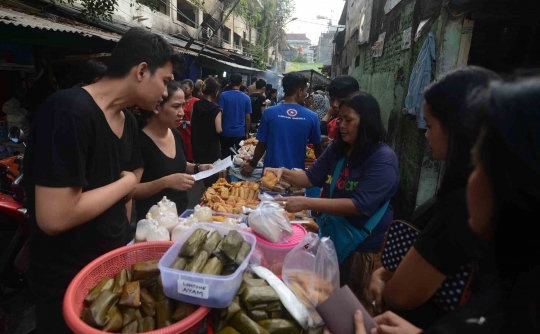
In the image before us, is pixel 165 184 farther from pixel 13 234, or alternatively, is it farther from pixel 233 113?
pixel 233 113

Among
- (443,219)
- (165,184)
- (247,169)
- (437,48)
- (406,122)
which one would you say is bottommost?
(247,169)

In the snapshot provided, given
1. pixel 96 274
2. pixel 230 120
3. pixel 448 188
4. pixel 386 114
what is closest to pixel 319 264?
pixel 448 188

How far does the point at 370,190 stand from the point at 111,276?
1654 millimetres

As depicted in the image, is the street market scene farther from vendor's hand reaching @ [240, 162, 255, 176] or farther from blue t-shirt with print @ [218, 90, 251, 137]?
blue t-shirt with print @ [218, 90, 251, 137]

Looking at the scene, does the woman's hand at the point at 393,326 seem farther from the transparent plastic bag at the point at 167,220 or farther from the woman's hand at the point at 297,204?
the transparent plastic bag at the point at 167,220

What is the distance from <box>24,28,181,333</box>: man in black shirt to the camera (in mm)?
1312

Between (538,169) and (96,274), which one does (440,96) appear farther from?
(96,274)

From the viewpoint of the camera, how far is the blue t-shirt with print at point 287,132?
3.78 meters

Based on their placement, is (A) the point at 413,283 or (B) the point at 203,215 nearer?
(A) the point at 413,283

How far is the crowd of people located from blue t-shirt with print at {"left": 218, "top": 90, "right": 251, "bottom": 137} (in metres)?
3.45

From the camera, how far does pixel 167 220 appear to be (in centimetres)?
190

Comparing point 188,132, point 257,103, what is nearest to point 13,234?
point 188,132

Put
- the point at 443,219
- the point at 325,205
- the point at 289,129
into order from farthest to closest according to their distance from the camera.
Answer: the point at 289,129, the point at 325,205, the point at 443,219

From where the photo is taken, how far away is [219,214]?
2.54 meters
